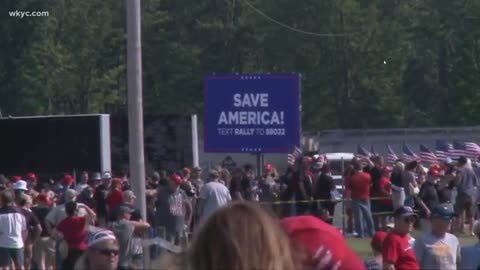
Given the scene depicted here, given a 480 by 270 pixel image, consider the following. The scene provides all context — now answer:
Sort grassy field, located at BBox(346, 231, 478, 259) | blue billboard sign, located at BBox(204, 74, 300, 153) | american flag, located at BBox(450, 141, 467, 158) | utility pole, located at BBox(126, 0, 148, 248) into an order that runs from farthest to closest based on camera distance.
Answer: american flag, located at BBox(450, 141, 467, 158) → blue billboard sign, located at BBox(204, 74, 300, 153) → grassy field, located at BBox(346, 231, 478, 259) → utility pole, located at BBox(126, 0, 148, 248)

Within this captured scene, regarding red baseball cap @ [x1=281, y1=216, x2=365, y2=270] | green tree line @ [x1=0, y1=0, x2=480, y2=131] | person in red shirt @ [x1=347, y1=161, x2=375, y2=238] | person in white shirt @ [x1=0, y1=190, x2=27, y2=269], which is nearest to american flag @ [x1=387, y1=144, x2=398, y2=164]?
green tree line @ [x1=0, y1=0, x2=480, y2=131]

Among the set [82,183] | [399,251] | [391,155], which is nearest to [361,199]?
[82,183]

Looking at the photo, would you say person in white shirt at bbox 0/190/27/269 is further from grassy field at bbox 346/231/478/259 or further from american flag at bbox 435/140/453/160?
american flag at bbox 435/140/453/160

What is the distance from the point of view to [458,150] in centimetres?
4431

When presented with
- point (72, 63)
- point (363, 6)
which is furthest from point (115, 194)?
point (363, 6)

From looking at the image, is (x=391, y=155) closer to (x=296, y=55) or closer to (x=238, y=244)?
(x=296, y=55)

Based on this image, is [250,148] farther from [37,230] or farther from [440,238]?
[440,238]

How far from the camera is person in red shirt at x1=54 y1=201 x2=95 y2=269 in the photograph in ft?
45.9

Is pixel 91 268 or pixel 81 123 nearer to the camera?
pixel 91 268

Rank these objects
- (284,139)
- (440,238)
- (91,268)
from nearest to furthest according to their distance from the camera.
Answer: (91,268)
(440,238)
(284,139)

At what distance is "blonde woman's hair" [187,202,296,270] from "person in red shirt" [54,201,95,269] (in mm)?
11201

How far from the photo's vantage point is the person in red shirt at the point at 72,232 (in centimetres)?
1398

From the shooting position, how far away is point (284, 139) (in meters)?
25.4

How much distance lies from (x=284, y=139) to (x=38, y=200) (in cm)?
775
